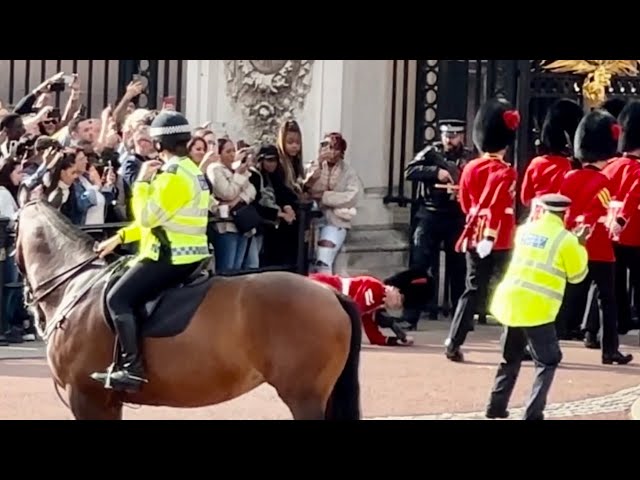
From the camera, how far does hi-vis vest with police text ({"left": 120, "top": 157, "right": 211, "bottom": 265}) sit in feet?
28.6

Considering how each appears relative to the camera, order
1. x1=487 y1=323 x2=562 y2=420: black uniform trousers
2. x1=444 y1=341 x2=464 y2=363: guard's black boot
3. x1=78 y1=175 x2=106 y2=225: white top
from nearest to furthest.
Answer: x1=487 y1=323 x2=562 y2=420: black uniform trousers, x1=444 y1=341 x2=464 y2=363: guard's black boot, x1=78 y1=175 x2=106 y2=225: white top

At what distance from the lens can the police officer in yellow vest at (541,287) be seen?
32.6 ft

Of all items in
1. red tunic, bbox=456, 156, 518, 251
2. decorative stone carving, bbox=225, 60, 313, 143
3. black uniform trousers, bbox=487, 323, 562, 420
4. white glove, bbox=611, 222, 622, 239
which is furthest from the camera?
decorative stone carving, bbox=225, 60, 313, 143

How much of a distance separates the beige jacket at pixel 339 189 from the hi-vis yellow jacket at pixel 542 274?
4868 millimetres

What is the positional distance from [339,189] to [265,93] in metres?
1.48

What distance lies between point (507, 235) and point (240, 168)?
2.62m

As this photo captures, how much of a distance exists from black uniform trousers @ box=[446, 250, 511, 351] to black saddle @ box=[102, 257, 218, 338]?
397 cm

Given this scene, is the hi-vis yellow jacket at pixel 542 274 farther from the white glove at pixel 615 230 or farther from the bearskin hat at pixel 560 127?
the bearskin hat at pixel 560 127

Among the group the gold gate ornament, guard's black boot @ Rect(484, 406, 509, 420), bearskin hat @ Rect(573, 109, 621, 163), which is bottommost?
guard's black boot @ Rect(484, 406, 509, 420)

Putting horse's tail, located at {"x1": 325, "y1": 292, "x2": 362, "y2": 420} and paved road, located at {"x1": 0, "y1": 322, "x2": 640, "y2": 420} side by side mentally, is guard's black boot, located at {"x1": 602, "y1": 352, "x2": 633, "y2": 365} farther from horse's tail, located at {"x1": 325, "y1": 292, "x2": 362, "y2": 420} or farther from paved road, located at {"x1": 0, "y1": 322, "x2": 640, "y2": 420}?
horse's tail, located at {"x1": 325, "y1": 292, "x2": 362, "y2": 420}

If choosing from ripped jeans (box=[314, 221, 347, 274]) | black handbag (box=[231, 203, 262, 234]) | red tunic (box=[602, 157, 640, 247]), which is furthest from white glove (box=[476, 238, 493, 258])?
ripped jeans (box=[314, 221, 347, 274])

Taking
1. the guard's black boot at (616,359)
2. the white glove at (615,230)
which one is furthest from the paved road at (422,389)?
the white glove at (615,230)
